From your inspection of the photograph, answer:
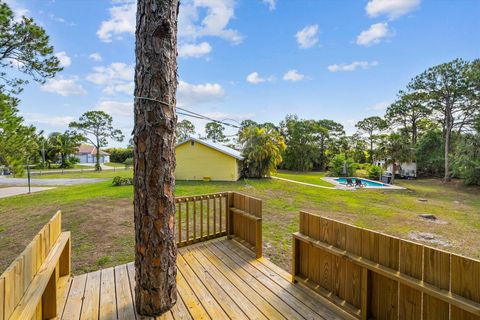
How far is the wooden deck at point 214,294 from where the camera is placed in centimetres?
236

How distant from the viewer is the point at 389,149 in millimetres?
20312

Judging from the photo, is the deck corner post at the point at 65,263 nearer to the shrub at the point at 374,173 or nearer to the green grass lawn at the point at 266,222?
the green grass lawn at the point at 266,222

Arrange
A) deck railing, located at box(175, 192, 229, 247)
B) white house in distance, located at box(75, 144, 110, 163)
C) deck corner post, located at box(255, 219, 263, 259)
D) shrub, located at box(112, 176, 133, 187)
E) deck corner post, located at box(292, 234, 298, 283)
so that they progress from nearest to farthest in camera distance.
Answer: deck corner post, located at box(292, 234, 298, 283), deck corner post, located at box(255, 219, 263, 259), deck railing, located at box(175, 192, 229, 247), shrub, located at box(112, 176, 133, 187), white house in distance, located at box(75, 144, 110, 163)

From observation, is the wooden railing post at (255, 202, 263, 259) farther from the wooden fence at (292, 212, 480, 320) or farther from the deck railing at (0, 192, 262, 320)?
the wooden fence at (292, 212, 480, 320)

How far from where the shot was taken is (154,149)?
2258 millimetres

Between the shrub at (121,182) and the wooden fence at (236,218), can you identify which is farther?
the shrub at (121,182)

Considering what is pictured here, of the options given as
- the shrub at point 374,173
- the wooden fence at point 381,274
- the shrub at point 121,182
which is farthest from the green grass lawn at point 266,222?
the shrub at point 374,173

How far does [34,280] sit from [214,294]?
173 cm

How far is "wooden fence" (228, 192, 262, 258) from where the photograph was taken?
3631 millimetres

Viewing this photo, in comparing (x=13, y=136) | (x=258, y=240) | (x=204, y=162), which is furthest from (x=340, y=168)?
(x=13, y=136)

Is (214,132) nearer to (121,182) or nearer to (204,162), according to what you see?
(204,162)

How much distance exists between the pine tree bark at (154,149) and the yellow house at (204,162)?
531 inches

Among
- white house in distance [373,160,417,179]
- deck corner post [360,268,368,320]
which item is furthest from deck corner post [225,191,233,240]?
white house in distance [373,160,417,179]

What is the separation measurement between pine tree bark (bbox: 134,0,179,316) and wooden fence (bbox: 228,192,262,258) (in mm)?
1591
